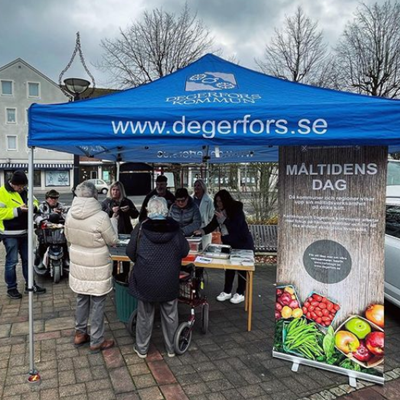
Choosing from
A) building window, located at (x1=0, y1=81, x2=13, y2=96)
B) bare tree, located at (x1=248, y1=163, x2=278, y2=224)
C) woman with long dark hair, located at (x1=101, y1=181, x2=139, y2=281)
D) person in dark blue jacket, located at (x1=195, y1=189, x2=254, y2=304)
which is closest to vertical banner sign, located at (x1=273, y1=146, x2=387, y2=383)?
person in dark blue jacket, located at (x1=195, y1=189, x2=254, y2=304)

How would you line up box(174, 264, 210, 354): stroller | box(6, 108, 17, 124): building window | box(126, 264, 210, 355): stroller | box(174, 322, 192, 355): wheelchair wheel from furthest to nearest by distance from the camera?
box(6, 108, 17, 124): building window < box(174, 264, 210, 354): stroller < box(126, 264, 210, 355): stroller < box(174, 322, 192, 355): wheelchair wheel

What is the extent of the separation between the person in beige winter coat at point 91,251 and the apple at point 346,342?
214cm

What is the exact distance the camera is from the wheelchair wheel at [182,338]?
3.22 metres

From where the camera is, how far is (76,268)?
10.6 ft

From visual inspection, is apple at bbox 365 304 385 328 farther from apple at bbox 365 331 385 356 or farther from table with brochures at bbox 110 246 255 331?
table with brochures at bbox 110 246 255 331

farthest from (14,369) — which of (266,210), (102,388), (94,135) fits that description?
(266,210)

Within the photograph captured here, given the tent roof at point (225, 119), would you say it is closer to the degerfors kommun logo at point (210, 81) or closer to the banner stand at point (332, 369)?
the degerfors kommun logo at point (210, 81)

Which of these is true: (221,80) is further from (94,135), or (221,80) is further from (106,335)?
(106,335)

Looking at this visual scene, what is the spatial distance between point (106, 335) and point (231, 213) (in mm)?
2088

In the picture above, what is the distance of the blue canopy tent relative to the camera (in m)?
2.57

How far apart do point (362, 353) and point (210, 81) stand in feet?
9.35

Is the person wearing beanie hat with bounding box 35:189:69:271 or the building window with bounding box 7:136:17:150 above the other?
the building window with bounding box 7:136:17:150

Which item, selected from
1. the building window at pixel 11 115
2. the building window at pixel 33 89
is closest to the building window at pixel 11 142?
the building window at pixel 11 115

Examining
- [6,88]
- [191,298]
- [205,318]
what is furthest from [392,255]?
[6,88]
